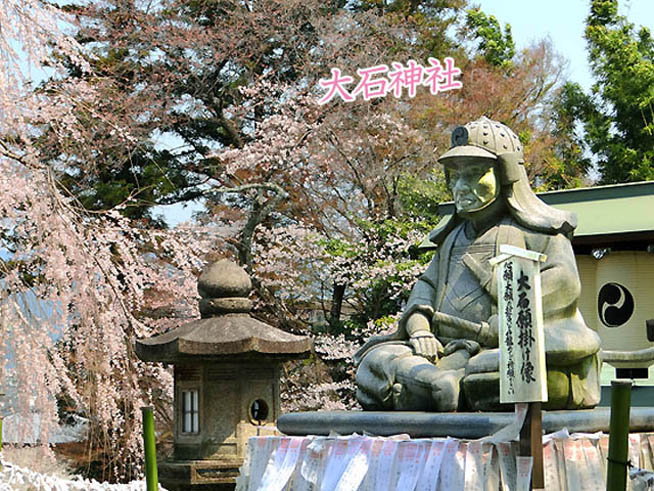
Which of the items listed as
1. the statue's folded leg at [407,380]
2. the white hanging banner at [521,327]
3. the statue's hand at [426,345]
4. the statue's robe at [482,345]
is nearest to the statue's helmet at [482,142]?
the statue's robe at [482,345]

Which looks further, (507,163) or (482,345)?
(507,163)

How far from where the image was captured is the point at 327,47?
51.8ft

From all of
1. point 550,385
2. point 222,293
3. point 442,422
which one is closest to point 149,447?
point 442,422

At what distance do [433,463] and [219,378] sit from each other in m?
3.98

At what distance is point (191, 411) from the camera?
319 inches

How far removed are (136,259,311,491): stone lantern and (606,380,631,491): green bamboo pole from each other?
528 cm

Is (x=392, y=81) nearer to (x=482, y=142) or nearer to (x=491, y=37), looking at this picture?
(x=491, y=37)

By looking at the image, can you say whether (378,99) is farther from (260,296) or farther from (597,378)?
(597,378)

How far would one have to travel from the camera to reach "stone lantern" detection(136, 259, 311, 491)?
7754mm

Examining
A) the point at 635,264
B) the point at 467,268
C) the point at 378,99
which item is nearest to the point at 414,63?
the point at 378,99

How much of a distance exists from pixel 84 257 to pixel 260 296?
741cm

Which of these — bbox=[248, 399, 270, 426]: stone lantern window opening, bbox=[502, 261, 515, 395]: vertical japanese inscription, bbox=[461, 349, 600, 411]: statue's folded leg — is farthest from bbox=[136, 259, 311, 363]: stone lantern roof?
bbox=[502, 261, 515, 395]: vertical japanese inscription

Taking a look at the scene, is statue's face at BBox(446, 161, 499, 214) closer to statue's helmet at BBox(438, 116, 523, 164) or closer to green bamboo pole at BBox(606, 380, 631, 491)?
statue's helmet at BBox(438, 116, 523, 164)

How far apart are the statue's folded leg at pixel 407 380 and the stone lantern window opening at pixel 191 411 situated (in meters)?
2.85
